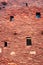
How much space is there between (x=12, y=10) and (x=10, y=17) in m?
0.40

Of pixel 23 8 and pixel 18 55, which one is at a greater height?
pixel 23 8

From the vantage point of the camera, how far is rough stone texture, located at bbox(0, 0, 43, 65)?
984 centimetres

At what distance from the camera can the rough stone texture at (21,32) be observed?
388 inches

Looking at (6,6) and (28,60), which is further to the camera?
(6,6)

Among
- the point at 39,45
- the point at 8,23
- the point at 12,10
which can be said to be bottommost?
the point at 39,45

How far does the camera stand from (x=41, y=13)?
10.2m

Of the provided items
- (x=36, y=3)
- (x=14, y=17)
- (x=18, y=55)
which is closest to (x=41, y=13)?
(x=36, y=3)

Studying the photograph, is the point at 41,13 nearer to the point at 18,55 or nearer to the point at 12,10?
the point at 12,10

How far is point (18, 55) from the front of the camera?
9.95 m

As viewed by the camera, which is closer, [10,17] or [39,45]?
[39,45]

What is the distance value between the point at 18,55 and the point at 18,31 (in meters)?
1.27

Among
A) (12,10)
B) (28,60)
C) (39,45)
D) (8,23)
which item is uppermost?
(12,10)

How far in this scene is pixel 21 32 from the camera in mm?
10172

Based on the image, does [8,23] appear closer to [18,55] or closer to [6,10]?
[6,10]
